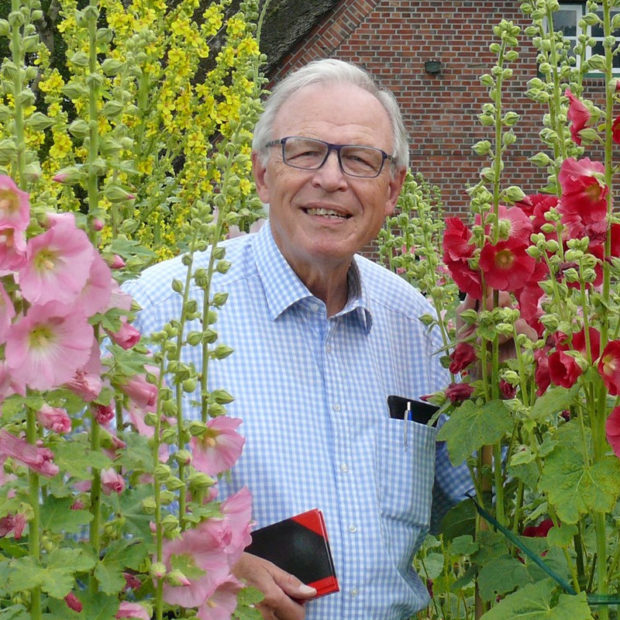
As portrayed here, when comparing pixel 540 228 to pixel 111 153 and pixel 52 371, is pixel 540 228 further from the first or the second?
pixel 52 371

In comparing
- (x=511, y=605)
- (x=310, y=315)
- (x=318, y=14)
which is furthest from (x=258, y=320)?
(x=318, y=14)

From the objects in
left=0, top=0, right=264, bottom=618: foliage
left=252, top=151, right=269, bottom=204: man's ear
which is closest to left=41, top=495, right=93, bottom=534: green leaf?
left=0, top=0, right=264, bottom=618: foliage

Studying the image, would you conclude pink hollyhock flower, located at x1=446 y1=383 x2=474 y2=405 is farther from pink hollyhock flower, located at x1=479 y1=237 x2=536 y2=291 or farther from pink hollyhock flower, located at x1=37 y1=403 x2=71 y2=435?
pink hollyhock flower, located at x1=37 y1=403 x2=71 y2=435

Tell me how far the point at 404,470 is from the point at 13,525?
109 centimetres

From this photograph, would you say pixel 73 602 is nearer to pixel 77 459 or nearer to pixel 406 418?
pixel 77 459

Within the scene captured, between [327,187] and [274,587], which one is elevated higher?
[327,187]

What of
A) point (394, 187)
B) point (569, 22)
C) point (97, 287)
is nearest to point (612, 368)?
point (97, 287)

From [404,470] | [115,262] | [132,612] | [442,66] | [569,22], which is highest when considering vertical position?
[115,262]

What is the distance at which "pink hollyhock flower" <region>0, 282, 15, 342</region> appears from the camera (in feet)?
3.64

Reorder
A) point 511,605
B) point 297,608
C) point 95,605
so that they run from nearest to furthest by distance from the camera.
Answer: point 95,605, point 511,605, point 297,608

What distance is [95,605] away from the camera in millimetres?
1242

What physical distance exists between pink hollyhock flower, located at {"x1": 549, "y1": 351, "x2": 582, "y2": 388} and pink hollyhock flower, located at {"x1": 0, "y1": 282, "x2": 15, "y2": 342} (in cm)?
67

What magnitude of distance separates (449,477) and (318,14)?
10248 millimetres

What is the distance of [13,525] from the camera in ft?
4.36
